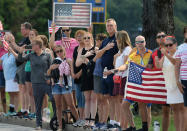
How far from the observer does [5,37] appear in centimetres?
1603

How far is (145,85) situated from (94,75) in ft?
5.32

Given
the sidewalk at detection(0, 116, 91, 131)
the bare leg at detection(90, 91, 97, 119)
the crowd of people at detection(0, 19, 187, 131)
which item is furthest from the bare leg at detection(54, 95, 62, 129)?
the bare leg at detection(90, 91, 97, 119)

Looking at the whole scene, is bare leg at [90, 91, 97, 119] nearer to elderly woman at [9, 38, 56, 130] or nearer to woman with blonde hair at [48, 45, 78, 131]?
woman with blonde hair at [48, 45, 78, 131]

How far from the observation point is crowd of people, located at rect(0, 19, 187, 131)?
36.1 feet

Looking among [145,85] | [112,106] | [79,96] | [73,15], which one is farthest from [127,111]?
[73,15]

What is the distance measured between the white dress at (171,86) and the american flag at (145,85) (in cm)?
35

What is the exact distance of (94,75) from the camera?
12.9m

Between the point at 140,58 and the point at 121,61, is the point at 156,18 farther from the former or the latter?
the point at 140,58

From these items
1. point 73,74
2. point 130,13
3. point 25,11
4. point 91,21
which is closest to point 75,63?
point 73,74

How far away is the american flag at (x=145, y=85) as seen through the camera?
452 inches

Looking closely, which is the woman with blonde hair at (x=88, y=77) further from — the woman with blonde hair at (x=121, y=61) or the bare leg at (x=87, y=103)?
the woman with blonde hair at (x=121, y=61)

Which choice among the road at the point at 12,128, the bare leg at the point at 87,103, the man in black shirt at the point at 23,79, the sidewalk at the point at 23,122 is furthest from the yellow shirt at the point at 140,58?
the man in black shirt at the point at 23,79

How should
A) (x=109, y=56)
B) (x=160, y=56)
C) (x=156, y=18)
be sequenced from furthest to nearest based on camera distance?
1. (x=156, y=18)
2. (x=109, y=56)
3. (x=160, y=56)

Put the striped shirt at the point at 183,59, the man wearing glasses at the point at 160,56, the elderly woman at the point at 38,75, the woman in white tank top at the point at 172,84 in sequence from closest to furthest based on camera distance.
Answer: the striped shirt at the point at 183,59
the woman in white tank top at the point at 172,84
the man wearing glasses at the point at 160,56
the elderly woman at the point at 38,75
